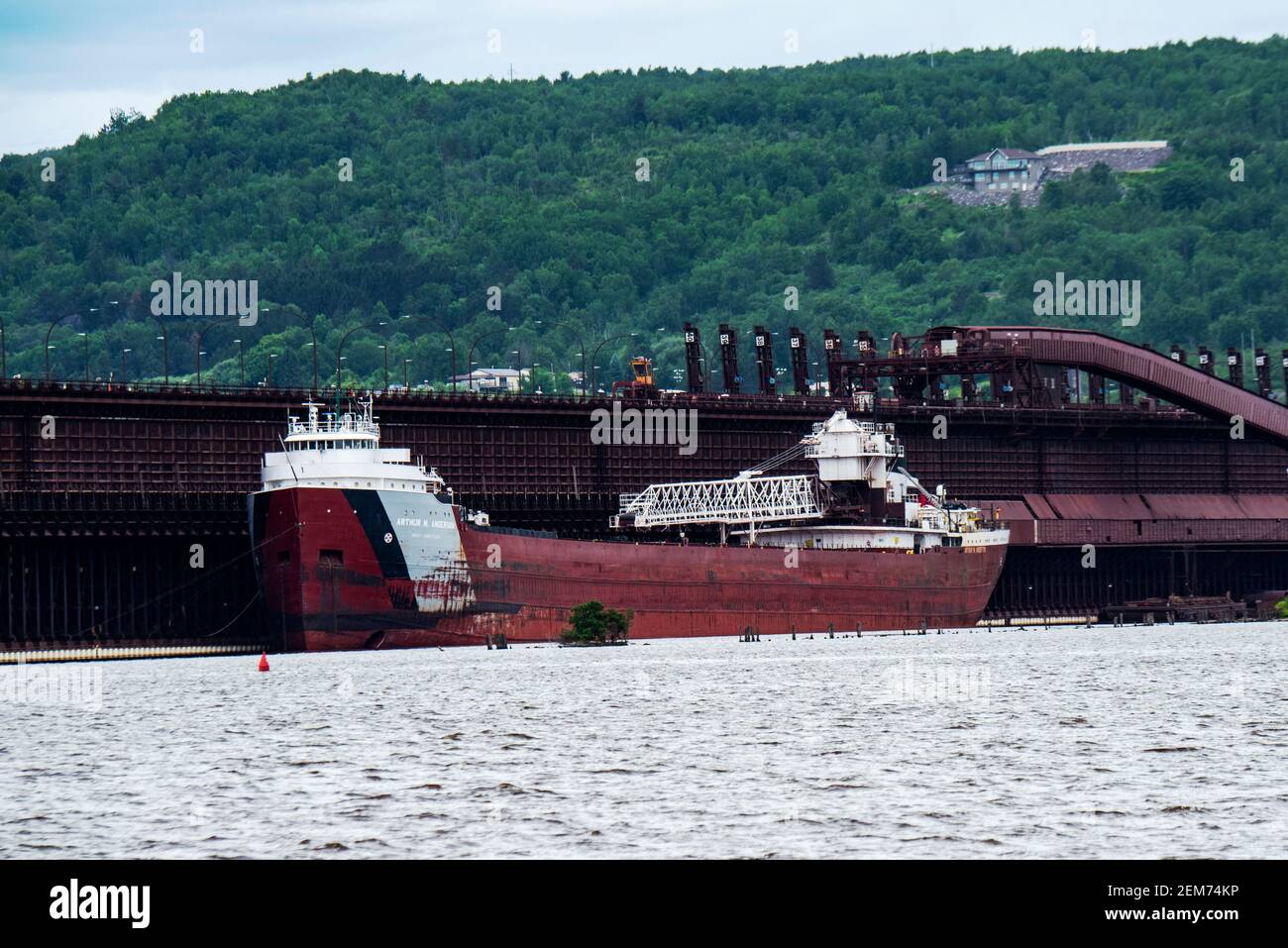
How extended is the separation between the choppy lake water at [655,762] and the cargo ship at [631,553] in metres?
11.9

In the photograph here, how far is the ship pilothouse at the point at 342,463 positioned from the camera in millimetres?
98000

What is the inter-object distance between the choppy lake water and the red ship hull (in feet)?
36.7

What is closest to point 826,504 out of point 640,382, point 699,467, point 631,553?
point 699,467

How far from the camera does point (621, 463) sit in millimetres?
130375

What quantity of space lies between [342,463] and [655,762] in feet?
168

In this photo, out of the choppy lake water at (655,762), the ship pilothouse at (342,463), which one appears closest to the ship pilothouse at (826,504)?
the ship pilothouse at (342,463)

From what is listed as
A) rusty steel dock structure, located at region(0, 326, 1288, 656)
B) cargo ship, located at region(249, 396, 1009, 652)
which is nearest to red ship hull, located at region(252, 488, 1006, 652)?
cargo ship, located at region(249, 396, 1009, 652)

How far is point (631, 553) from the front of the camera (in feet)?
370

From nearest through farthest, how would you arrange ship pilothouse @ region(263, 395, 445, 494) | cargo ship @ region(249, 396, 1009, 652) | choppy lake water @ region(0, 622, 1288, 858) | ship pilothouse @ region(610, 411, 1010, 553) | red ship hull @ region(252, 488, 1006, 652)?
choppy lake water @ region(0, 622, 1288, 858) < red ship hull @ region(252, 488, 1006, 652) < cargo ship @ region(249, 396, 1009, 652) < ship pilothouse @ region(263, 395, 445, 494) < ship pilothouse @ region(610, 411, 1010, 553)

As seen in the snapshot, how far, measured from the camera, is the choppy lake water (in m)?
37.9

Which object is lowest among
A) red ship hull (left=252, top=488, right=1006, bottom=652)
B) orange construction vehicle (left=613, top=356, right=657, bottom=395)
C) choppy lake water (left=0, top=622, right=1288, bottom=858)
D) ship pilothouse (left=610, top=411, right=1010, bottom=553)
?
choppy lake water (left=0, top=622, right=1288, bottom=858)

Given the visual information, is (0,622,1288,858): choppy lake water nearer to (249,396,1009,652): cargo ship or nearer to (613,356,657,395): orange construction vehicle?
(249,396,1009,652): cargo ship
